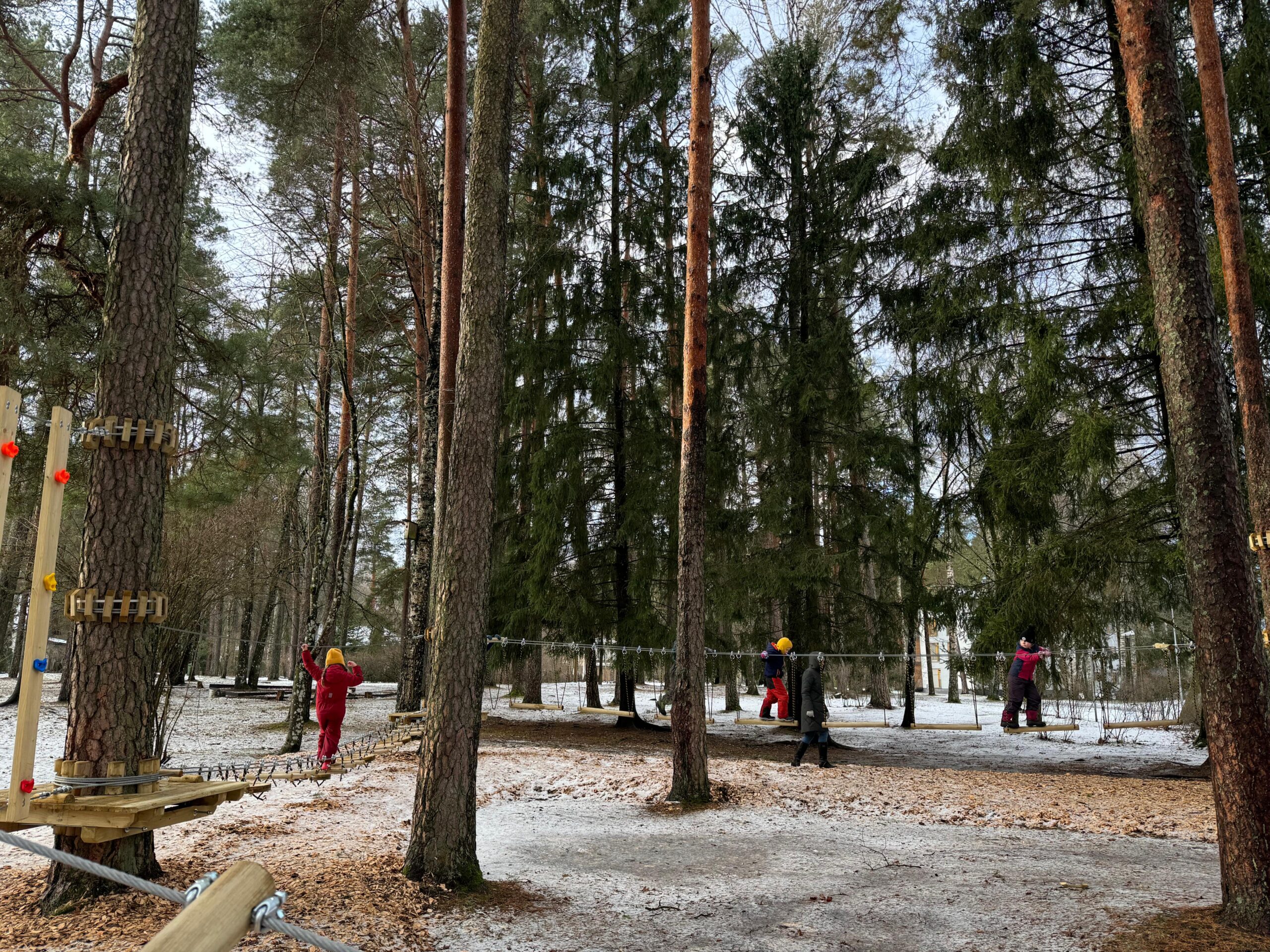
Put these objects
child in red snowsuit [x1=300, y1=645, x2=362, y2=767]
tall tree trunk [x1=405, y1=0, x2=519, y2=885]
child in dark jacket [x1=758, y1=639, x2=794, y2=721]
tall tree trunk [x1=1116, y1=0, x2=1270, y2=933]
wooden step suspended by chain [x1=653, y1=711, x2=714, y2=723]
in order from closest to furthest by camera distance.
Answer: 1. tall tree trunk [x1=1116, y1=0, x2=1270, y2=933]
2. tall tree trunk [x1=405, y1=0, x2=519, y2=885]
3. child in red snowsuit [x1=300, y1=645, x2=362, y2=767]
4. child in dark jacket [x1=758, y1=639, x2=794, y2=721]
5. wooden step suspended by chain [x1=653, y1=711, x2=714, y2=723]

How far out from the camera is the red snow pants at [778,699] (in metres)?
12.8

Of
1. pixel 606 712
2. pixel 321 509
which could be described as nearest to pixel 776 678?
pixel 606 712

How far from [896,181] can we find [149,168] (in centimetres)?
1188

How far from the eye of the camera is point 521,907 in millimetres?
4777

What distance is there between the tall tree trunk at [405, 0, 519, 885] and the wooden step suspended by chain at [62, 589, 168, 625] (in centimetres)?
163

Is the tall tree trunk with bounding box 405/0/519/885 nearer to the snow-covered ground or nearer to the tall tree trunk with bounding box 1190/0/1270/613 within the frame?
the snow-covered ground

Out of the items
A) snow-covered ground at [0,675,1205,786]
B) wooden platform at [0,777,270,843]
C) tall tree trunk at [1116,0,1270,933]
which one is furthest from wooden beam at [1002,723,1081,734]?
wooden platform at [0,777,270,843]

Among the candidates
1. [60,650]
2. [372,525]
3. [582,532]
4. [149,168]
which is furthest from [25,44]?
[60,650]

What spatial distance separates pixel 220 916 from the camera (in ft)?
5.50

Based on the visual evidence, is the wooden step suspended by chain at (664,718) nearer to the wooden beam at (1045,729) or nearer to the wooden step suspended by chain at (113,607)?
the wooden beam at (1045,729)

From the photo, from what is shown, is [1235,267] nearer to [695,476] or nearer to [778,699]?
[695,476]

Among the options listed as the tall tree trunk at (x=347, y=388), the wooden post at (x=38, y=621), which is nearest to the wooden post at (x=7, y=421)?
the wooden post at (x=38, y=621)

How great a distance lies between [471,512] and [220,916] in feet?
12.5

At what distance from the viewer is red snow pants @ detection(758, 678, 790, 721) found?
12773 mm
